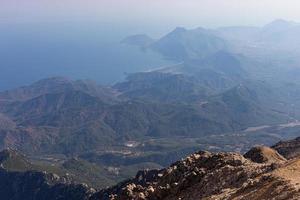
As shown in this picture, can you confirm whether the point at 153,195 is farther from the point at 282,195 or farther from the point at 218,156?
the point at 282,195

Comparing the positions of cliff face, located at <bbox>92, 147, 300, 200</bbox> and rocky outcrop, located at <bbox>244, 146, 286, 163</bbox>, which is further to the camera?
rocky outcrop, located at <bbox>244, 146, 286, 163</bbox>

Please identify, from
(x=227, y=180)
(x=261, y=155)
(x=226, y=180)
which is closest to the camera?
(x=227, y=180)

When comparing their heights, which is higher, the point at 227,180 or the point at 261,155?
the point at 227,180

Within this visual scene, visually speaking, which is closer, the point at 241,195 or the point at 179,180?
the point at 241,195

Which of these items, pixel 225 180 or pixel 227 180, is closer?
pixel 227 180

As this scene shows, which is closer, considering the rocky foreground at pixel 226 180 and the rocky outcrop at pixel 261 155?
the rocky foreground at pixel 226 180

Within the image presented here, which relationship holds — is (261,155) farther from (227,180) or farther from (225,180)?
(227,180)

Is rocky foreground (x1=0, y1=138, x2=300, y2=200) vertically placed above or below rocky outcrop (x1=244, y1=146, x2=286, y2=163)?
above

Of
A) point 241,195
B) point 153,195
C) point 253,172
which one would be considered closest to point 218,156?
point 153,195

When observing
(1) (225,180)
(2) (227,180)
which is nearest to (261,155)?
(1) (225,180)

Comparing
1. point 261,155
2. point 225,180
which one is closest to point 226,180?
point 225,180

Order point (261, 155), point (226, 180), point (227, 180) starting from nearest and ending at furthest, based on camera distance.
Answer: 1. point (227, 180)
2. point (226, 180)
3. point (261, 155)
